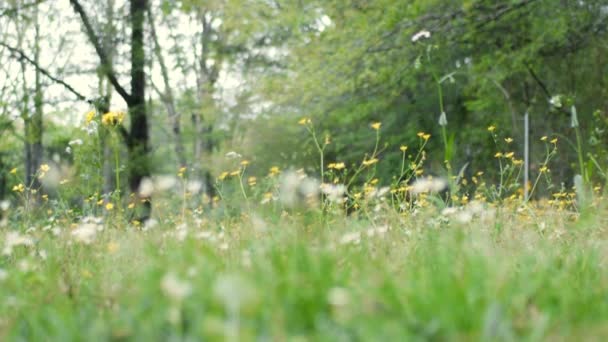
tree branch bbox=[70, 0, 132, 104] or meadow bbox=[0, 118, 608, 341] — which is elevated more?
tree branch bbox=[70, 0, 132, 104]

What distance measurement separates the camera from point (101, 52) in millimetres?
12305

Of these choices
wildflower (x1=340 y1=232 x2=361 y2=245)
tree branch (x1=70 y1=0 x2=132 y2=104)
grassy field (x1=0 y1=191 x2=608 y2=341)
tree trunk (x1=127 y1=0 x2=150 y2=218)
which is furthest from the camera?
tree trunk (x1=127 y1=0 x2=150 y2=218)

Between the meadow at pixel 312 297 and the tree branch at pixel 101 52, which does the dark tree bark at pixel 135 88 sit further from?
the meadow at pixel 312 297

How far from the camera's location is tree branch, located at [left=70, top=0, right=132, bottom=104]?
12.1m

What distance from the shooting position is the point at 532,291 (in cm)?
192

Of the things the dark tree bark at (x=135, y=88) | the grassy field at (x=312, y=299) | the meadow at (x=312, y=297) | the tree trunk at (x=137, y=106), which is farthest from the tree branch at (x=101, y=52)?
the grassy field at (x=312, y=299)

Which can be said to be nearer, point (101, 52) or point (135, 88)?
point (101, 52)

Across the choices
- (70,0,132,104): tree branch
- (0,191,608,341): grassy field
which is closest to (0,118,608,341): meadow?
(0,191,608,341): grassy field

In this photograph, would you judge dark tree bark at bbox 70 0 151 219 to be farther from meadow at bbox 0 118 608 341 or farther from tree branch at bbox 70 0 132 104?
meadow at bbox 0 118 608 341

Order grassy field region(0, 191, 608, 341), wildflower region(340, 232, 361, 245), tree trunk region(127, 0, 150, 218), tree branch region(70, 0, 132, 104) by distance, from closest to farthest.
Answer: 1. grassy field region(0, 191, 608, 341)
2. wildflower region(340, 232, 361, 245)
3. tree branch region(70, 0, 132, 104)
4. tree trunk region(127, 0, 150, 218)

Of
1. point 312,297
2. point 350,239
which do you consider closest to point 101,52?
point 350,239

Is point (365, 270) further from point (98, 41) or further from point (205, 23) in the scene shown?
point (205, 23)

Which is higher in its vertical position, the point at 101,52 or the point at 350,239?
the point at 101,52

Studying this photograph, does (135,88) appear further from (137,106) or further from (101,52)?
(101,52)
